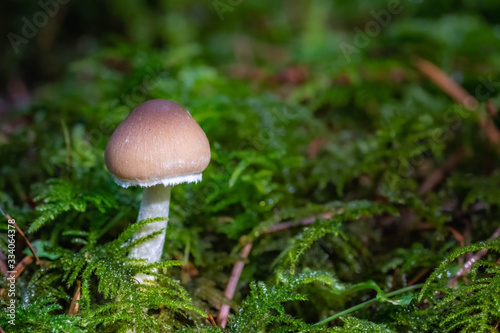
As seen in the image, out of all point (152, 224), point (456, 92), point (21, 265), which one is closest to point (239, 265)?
point (152, 224)

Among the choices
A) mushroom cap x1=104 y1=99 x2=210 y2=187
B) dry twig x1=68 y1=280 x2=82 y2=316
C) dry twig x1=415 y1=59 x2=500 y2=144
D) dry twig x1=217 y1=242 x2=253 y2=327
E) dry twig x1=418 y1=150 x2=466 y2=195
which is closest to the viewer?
mushroom cap x1=104 y1=99 x2=210 y2=187

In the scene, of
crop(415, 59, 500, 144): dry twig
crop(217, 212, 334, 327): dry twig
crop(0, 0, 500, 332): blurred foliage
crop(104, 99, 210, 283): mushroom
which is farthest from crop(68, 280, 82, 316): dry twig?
A: crop(415, 59, 500, 144): dry twig

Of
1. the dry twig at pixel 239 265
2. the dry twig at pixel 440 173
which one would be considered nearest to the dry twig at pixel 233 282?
the dry twig at pixel 239 265

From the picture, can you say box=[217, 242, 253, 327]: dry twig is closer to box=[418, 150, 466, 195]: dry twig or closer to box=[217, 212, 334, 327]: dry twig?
box=[217, 212, 334, 327]: dry twig

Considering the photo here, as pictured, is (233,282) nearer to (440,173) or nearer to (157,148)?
(157,148)

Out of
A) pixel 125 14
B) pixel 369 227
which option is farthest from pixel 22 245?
pixel 125 14

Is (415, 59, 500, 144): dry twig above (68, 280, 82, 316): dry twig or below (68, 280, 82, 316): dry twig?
above
